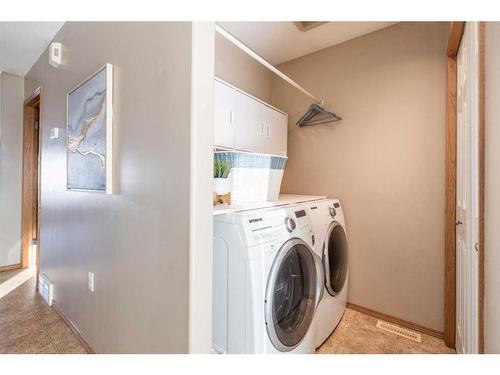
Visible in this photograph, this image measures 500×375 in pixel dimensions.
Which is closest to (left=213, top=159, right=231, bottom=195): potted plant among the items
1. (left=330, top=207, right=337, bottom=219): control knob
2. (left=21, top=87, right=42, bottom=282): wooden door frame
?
(left=330, top=207, right=337, bottom=219): control knob

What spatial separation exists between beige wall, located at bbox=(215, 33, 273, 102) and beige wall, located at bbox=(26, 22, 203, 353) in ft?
3.44

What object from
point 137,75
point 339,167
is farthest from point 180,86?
point 339,167

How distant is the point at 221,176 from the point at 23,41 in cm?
239

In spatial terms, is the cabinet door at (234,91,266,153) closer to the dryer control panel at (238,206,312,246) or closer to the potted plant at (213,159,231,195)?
the potted plant at (213,159,231,195)

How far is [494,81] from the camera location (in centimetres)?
86

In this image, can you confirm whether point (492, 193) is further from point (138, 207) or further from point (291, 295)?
point (138, 207)

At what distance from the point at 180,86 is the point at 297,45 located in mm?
1832

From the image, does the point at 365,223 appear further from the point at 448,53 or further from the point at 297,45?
the point at 297,45

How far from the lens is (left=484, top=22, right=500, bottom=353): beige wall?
83cm

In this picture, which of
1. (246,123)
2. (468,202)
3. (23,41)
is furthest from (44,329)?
(468,202)

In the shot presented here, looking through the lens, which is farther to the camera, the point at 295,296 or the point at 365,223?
the point at 365,223

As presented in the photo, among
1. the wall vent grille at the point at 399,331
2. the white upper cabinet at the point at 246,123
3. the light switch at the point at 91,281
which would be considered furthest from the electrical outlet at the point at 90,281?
the wall vent grille at the point at 399,331

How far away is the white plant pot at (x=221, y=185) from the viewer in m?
1.28

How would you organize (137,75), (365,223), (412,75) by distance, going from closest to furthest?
1. (137,75)
2. (412,75)
3. (365,223)
